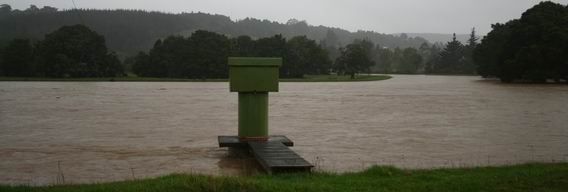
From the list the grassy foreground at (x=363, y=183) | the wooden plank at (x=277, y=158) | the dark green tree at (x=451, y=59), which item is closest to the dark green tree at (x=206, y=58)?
the dark green tree at (x=451, y=59)

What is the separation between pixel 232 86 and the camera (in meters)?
9.98

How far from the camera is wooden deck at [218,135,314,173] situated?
7680mm

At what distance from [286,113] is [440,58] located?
114363 mm

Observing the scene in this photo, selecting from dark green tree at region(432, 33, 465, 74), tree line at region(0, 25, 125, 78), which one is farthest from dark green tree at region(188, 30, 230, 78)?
dark green tree at region(432, 33, 465, 74)

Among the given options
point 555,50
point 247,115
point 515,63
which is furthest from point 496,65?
point 247,115

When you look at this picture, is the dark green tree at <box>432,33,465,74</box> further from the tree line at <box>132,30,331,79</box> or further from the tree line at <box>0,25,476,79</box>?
the tree line at <box>132,30,331,79</box>

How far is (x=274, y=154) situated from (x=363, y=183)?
2.35 metres

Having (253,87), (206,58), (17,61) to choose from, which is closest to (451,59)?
(206,58)

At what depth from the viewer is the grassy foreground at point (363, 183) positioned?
6047 mm

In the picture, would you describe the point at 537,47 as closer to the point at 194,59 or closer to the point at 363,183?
the point at 194,59

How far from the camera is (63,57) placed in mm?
75312

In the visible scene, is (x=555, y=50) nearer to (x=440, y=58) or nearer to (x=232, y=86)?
(x=232, y=86)

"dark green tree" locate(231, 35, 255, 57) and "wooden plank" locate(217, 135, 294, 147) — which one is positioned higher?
"dark green tree" locate(231, 35, 255, 57)

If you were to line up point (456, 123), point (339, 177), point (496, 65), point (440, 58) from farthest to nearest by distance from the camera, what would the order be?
point (440, 58) → point (496, 65) → point (456, 123) → point (339, 177)
